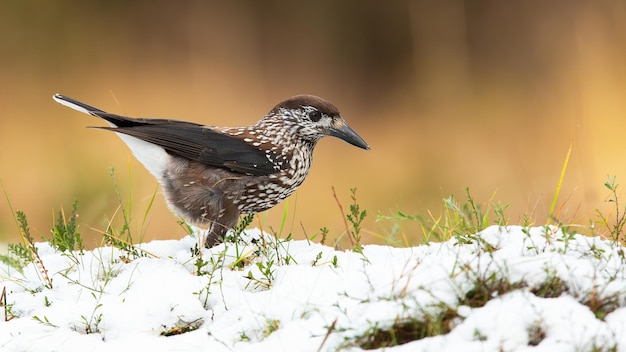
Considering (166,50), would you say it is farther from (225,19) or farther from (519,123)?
(519,123)

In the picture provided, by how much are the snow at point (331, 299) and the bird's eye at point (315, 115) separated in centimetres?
142

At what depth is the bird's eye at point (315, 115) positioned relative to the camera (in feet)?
18.6

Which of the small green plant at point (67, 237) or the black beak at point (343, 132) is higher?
the black beak at point (343, 132)

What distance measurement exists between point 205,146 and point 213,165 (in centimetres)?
14

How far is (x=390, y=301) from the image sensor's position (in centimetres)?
336

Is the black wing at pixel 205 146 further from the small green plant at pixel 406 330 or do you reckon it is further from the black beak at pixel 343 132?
the small green plant at pixel 406 330

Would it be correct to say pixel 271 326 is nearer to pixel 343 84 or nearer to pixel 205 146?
pixel 205 146

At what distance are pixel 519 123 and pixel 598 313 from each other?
5.94m

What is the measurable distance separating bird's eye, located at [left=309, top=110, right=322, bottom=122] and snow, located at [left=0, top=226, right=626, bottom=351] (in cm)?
142

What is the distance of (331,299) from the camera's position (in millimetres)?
3537

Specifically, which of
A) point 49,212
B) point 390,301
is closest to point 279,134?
point 390,301

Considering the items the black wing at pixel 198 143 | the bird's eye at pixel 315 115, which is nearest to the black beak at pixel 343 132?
the bird's eye at pixel 315 115

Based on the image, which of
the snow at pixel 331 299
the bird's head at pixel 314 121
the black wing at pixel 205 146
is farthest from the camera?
the bird's head at pixel 314 121

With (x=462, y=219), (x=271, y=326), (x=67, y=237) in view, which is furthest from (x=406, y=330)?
(x=67, y=237)
